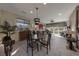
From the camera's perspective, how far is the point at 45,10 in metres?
2.27

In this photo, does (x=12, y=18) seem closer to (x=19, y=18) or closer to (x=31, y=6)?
(x=19, y=18)

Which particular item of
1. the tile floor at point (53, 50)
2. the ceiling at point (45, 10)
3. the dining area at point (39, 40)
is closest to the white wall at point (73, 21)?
the ceiling at point (45, 10)

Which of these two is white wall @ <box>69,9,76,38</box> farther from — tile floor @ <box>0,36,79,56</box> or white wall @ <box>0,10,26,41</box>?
white wall @ <box>0,10,26,41</box>

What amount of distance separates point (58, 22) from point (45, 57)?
2.71 ft

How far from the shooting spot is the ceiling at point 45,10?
2.19 metres

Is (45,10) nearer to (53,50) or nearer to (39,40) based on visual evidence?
(39,40)

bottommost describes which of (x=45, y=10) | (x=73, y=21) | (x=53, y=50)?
(x=53, y=50)

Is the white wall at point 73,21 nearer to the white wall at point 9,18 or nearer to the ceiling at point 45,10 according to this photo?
the ceiling at point 45,10

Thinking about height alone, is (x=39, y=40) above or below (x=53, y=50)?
above

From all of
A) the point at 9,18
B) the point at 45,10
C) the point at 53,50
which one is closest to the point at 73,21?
the point at 45,10

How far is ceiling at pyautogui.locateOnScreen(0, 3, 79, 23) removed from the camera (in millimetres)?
2189

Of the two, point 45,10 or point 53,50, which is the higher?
point 45,10

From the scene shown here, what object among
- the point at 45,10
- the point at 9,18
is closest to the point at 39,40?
the point at 45,10

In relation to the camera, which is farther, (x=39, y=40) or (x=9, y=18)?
(x=39, y=40)
